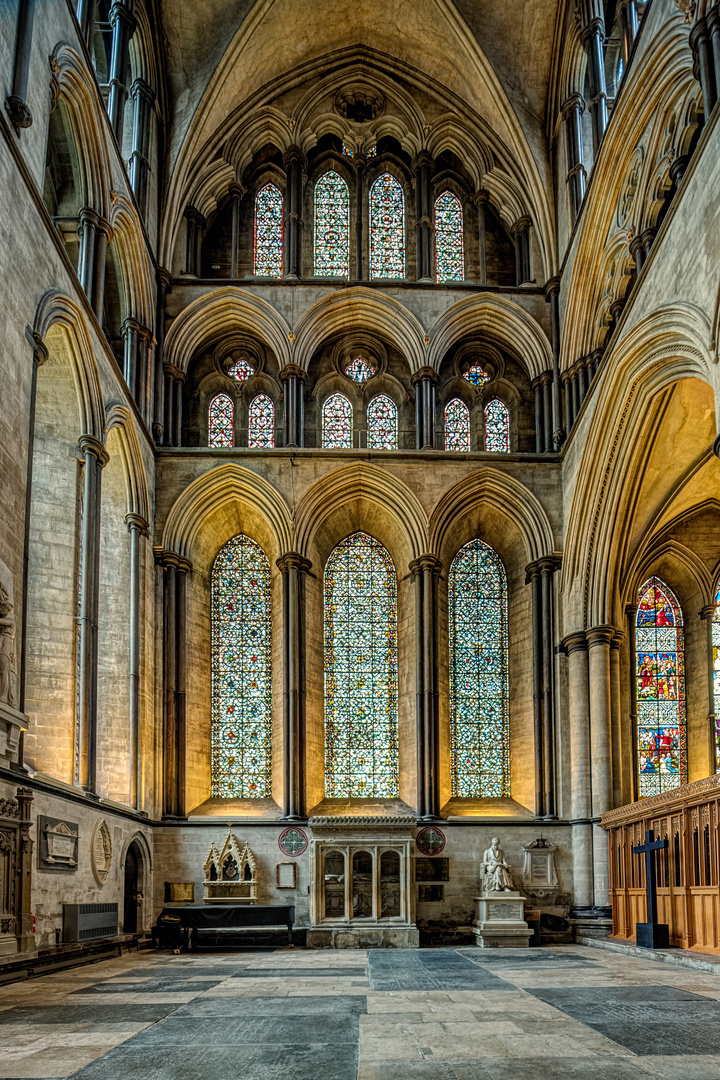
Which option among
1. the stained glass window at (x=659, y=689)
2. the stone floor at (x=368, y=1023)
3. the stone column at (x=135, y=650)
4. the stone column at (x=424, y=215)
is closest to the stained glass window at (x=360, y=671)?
the stone column at (x=135, y=650)

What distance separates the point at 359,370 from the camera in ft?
77.0

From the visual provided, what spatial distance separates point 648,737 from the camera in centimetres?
2239

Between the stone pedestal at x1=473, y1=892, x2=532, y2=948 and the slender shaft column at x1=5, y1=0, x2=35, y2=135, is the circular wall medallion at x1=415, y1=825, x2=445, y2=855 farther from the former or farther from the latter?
the slender shaft column at x1=5, y1=0, x2=35, y2=135

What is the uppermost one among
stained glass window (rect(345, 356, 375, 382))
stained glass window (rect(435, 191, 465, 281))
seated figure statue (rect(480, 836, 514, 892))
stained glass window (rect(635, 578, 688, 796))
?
stained glass window (rect(435, 191, 465, 281))

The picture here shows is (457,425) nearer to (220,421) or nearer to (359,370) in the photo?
(359,370)

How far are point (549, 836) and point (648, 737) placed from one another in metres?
3.68

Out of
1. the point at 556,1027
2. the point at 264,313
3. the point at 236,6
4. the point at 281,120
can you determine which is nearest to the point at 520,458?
the point at 264,313

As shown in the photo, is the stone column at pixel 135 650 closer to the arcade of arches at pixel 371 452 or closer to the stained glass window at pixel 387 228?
the arcade of arches at pixel 371 452

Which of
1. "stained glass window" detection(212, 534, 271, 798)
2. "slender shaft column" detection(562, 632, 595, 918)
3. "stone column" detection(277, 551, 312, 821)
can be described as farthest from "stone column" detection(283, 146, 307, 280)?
"slender shaft column" detection(562, 632, 595, 918)

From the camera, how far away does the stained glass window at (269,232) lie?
23609 millimetres

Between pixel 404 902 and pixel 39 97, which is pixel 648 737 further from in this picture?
pixel 39 97

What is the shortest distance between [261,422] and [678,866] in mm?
12188

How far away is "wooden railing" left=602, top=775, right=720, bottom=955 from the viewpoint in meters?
14.0

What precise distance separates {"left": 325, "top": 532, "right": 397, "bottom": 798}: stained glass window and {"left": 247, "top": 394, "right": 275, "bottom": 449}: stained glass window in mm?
2713
